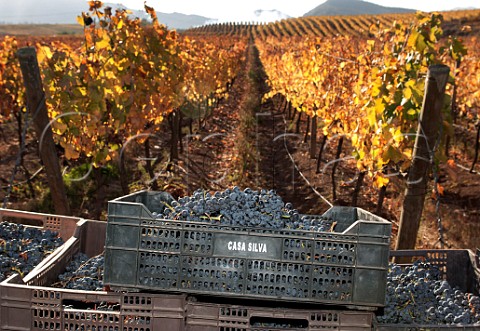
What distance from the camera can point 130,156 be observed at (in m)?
11.1

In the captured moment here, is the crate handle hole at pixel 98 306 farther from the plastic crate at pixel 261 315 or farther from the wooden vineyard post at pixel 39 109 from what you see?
the wooden vineyard post at pixel 39 109

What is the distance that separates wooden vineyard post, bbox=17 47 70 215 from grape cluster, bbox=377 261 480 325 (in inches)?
121

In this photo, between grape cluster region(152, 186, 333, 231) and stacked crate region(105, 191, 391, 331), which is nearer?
stacked crate region(105, 191, 391, 331)

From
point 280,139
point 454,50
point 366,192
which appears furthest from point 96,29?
point 280,139

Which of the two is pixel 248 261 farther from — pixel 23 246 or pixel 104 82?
pixel 104 82

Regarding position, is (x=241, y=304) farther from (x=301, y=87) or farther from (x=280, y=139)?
(x=280, y=139)

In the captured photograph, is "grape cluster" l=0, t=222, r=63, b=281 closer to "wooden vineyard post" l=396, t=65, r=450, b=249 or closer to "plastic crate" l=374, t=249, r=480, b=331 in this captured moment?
"plastic crate" l=374, t=249, r=480, b=331

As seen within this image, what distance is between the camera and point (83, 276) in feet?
9.55

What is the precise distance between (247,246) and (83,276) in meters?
1.03

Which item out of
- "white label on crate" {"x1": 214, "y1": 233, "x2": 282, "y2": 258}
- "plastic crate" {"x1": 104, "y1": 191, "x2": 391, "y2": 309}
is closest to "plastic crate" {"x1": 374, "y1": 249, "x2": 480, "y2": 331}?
"plastic crate" {"x1": 104, "y1": 191, "x2": 391, "y2": 309}

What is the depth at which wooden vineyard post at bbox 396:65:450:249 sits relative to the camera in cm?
385

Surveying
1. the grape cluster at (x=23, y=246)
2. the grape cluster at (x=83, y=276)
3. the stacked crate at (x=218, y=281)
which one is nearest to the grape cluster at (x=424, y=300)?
the stacked crate at (x=218, y=281)

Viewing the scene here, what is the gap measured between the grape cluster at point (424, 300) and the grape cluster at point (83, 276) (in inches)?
57.4

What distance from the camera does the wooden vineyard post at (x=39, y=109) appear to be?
4.53m
